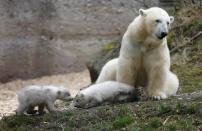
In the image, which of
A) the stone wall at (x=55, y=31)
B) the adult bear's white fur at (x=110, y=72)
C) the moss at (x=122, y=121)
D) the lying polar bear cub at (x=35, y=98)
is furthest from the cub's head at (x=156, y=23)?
the stone wall at (x=55, y=31)

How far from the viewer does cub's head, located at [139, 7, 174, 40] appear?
7.61 metres

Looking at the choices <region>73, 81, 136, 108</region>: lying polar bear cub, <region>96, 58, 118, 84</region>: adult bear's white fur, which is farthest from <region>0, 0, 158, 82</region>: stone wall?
<region>73, 81, 136, 108</region>: lying polar bear cub

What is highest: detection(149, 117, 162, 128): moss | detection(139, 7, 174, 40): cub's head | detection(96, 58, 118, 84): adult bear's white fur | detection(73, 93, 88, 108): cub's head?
detection(139, 7, 174, 40): cub's head

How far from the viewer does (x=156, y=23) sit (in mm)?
7719

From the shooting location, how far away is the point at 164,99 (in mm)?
7844

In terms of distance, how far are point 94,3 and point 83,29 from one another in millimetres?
823

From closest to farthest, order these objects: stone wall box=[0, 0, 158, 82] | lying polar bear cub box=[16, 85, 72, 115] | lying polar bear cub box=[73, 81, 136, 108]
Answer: lying polar bear cub box=[16, 85, 72, 115], lying polar bear cub box=[73, 81, 136, 108], stone wall box=[0, 0, 158, 82]

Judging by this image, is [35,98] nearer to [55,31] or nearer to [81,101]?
[81,101]

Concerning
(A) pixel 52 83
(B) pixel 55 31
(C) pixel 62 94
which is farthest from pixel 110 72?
(B) pixel 55 31

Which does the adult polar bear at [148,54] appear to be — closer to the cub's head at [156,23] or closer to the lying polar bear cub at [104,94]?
the cub's head at [156,23]

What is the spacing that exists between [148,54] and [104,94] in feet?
2.38

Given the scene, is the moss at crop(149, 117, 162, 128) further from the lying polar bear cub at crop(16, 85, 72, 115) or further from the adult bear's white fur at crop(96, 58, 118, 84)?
the adult bear's white fur at crop(96, 58, 118, 84)

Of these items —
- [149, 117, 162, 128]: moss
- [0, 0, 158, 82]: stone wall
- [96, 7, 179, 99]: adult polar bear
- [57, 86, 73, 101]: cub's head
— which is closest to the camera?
[149, 117, 162, 128]: moss

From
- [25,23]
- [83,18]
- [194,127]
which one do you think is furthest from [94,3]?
[194,127]
